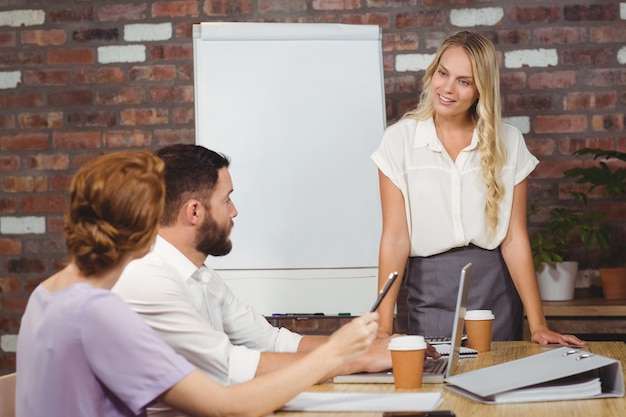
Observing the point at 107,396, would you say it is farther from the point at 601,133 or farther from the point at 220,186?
the point at 601,133

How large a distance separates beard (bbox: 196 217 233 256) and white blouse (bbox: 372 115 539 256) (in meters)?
0.73

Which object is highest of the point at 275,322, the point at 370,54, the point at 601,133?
the point at 370,54

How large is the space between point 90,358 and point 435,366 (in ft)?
2.42

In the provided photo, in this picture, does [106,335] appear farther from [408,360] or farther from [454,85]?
[454,85]

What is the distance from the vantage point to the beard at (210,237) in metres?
1.91

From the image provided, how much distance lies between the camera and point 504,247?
8.14ft

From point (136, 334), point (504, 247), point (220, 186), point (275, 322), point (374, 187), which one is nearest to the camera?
point (136, 334)

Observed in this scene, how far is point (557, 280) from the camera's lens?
3.27 m

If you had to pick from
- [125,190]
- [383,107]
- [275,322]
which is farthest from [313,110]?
[125,190]

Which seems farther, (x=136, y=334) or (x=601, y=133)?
(x=601, y=133)

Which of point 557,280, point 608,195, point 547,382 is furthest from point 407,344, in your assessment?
point 608,195

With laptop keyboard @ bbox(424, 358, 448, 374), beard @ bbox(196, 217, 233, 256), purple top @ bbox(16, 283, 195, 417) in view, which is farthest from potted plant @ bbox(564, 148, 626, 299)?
purple top @ bbox(16, 283, 195, 417)

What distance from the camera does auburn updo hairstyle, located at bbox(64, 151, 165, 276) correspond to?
1308mm

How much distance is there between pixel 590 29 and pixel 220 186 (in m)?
2.10
